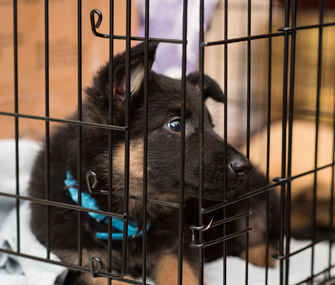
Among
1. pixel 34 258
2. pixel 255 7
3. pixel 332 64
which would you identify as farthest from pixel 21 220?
pixel 332 64

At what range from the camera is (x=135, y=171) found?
2119 millimetres

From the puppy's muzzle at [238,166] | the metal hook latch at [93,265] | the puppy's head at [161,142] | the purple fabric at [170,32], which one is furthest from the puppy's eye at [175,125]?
the purple fabric at [170,32]

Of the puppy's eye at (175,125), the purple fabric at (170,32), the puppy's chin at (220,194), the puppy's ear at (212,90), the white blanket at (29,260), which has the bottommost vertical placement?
the white blanket at (29,260)

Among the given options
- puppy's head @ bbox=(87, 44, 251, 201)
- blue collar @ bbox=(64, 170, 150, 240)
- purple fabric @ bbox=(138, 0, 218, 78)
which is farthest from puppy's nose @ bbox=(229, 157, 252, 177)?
purple fabric @ bbox=(138, 0, 218, 78)

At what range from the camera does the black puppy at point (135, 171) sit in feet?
6.40

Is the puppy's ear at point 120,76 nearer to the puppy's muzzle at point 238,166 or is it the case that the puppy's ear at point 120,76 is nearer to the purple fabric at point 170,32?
the puppy's muzzle at point 238,166

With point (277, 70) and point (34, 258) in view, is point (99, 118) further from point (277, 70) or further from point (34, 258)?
point (277, 70)

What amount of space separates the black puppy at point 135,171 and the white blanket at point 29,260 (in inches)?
2.8

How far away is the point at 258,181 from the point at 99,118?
2.93 feet

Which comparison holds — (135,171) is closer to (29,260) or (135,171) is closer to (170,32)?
(29,260)

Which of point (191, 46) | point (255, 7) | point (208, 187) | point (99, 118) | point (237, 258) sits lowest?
point (237, 258)

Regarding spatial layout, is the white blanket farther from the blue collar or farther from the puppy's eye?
the puppy's eye

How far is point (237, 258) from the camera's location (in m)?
2.64

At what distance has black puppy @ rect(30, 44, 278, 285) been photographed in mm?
1950
